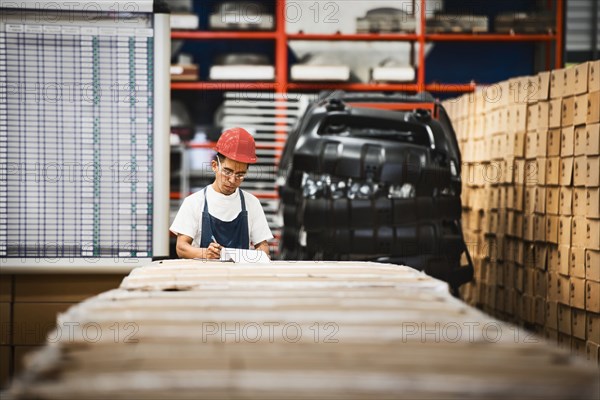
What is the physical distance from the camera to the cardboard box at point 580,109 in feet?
14.1

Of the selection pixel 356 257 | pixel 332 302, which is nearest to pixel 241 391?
pixel 332 302

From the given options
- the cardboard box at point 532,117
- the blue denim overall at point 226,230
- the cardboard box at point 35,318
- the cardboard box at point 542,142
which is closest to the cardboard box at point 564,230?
the cardboard box at point 542,142

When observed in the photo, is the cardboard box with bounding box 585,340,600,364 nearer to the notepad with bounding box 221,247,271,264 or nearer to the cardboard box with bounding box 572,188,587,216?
the cardboard box with bounding box 572,188,587,216

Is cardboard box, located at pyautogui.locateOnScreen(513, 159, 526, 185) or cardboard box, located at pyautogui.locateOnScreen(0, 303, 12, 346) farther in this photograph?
cardboard box, located at pyautogui.locateOnScreen(513, 159, 526, 185)

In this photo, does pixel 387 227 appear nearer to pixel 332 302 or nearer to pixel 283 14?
pixel 332 302

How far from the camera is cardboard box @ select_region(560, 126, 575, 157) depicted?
4465 mm

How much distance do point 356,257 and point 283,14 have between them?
135 inches

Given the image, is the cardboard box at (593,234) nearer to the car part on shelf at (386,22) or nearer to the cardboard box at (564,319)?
the cardboard box at (564,319)

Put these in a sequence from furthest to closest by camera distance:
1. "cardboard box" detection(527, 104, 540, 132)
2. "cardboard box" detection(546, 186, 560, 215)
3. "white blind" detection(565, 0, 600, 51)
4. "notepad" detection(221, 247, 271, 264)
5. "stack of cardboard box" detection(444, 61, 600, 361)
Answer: "white blind" detection(565, 0, 600, 51)
"cardboard box" detection(527, 104, 540, 132)
"cardboard box" detection(546, 186, 560, 215)
"stack of cardboard box" detection(444, 61, 600, 361)
"notepad" detection(221, 247, 271, 264)

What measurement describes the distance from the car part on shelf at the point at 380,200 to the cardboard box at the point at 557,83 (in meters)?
0.70

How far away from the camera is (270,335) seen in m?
1.55

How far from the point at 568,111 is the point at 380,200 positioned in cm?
119

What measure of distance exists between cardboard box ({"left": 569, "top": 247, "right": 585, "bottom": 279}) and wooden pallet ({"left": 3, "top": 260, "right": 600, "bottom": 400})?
2.57 m

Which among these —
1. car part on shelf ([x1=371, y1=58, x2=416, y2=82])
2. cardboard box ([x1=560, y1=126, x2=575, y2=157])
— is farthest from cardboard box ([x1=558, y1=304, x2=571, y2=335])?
car part on shelf ([x1=371, y1=58, x2=416, y2=82])
